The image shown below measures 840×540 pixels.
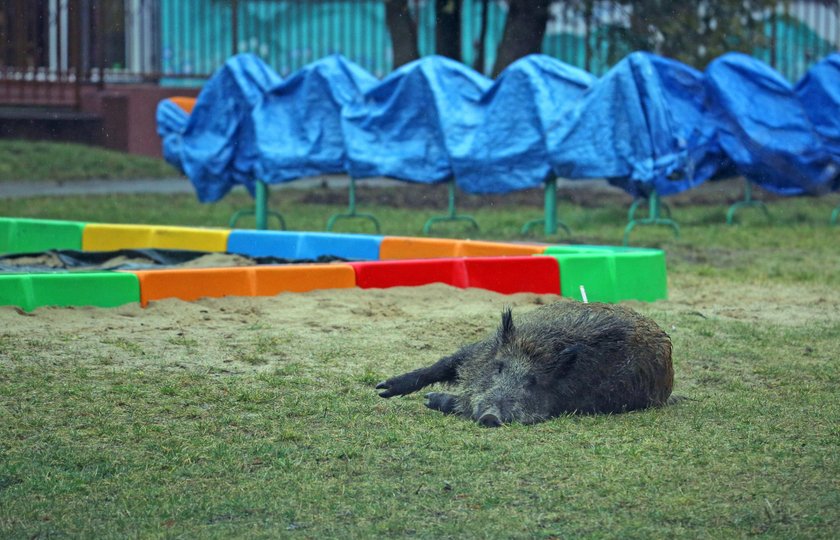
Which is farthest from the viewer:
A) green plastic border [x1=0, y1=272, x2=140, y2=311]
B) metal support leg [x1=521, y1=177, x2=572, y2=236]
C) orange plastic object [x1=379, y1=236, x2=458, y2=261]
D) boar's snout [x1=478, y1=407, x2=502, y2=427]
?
metal support leg [x1=521, y1=177, x2=572, y2=236]

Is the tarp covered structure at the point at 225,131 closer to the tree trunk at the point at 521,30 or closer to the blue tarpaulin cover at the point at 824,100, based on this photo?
the tree trunk at the point at 521,30

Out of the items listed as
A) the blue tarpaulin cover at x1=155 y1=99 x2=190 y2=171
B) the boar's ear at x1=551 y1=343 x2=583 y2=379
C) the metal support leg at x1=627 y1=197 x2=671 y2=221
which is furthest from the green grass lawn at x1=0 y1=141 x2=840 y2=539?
the blue tarpaulin cover at x1=155 y1=99 x2=190 y2=171

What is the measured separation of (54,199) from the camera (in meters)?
15.6

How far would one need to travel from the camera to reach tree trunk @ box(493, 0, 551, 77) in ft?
56.6

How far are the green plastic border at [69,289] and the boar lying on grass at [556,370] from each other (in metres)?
2.43

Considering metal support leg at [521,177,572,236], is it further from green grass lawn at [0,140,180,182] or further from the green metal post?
green grass lawn at [0,140,180,182]

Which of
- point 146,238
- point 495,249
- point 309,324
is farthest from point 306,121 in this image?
point 309,324

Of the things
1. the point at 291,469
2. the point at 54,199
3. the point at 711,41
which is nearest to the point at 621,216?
the point at 711,41

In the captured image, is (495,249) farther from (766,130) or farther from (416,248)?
(766,130)

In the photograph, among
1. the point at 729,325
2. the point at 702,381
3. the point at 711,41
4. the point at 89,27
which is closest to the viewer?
the point at 702,381

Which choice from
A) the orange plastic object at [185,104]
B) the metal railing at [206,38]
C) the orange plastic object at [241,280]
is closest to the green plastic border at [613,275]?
the orange plastic object at [241,280]

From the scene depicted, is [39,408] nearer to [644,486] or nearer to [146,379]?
[146,379]

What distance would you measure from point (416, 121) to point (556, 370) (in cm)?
826

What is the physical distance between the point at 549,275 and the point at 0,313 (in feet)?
11.5
